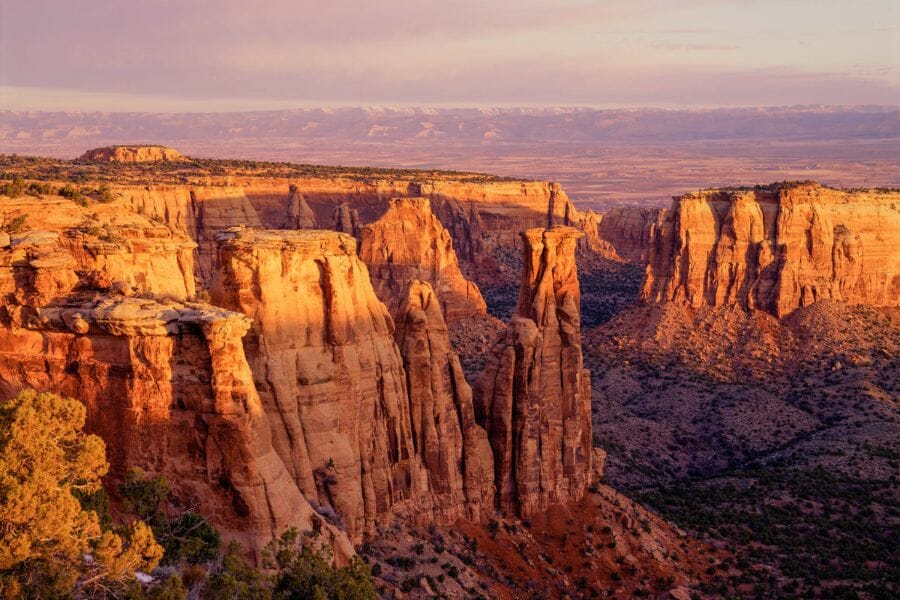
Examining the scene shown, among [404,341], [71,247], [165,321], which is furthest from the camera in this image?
[404,341]

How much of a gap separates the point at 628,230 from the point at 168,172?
70202 mm

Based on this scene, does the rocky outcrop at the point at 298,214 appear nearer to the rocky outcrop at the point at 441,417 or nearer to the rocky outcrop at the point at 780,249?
the rocky outcrop at the point at 780,249

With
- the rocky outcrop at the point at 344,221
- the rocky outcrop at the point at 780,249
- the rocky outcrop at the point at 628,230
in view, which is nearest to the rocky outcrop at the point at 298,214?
the rocky outcrop at the point at 344,221

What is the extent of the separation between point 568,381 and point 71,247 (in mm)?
22245

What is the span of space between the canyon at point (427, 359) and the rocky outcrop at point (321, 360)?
77 millimetres

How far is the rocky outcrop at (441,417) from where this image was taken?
3575 cm

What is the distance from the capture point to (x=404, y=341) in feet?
119

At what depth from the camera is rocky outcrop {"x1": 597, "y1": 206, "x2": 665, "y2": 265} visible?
446ft

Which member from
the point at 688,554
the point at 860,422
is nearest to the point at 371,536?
the point at 688,554

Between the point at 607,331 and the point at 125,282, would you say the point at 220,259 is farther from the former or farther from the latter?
the point at 607,331

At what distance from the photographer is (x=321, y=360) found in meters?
30.9

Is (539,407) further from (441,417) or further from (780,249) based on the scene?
(780,249)

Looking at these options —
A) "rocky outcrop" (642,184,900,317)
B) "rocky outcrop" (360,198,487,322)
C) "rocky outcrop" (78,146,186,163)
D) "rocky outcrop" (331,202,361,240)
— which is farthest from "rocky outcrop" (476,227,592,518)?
"rocky outcrop" (78,146,186,163)

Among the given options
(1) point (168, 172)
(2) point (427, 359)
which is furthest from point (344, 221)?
(2) point (427, 359)
